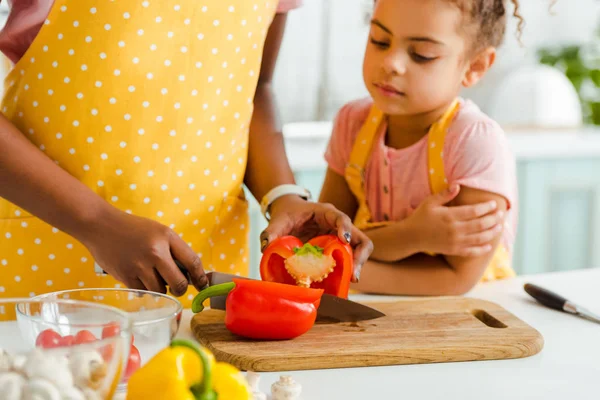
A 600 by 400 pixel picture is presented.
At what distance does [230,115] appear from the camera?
145cm

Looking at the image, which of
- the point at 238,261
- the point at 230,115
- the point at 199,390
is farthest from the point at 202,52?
the point at 199,390

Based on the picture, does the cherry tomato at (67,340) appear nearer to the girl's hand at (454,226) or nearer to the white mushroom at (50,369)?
the white mushroom at (50,369)

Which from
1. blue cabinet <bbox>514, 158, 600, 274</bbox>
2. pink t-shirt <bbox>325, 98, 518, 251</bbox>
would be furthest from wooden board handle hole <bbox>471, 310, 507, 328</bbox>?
blue cabinet <bbox>514, 158, 600, 274</bbox>

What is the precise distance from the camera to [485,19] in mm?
1587

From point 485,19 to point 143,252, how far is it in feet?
2.72

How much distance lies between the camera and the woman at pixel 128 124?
131cm

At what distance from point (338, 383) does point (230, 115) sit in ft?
1.88

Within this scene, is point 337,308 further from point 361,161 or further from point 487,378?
point 361,161

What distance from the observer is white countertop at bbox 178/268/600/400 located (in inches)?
40.0

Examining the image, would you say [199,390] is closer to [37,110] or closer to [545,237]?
[37,110]

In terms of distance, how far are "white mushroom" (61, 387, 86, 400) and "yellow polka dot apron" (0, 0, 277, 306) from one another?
24.8 inches

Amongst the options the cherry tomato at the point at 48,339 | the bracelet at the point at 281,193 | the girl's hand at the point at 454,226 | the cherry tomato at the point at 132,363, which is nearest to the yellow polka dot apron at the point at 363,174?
the girl's hand at the point at 454,226

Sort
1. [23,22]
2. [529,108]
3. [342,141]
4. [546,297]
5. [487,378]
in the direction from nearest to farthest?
1. [487,378]
2. [23,22]
3. [546,297]
4. [342,141]
5. [529,108]

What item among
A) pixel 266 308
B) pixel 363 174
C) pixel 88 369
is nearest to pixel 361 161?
pixel 363 174
